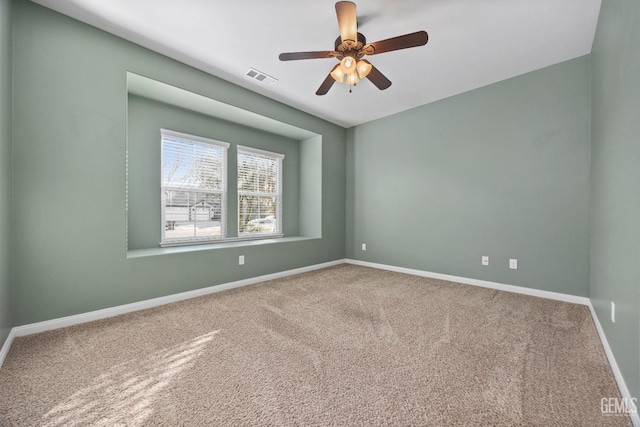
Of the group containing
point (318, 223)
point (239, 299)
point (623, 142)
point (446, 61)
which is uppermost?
point (446, 61)

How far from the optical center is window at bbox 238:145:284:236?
14.3ft

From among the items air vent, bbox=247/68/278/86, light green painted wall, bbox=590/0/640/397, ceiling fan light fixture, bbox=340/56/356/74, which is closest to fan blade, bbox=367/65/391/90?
ceiling fan light fixture, bbox=340/56/356/74

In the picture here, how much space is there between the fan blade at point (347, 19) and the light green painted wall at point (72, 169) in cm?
205

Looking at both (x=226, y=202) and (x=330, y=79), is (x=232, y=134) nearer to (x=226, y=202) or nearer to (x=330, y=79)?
(x=226, y=202)

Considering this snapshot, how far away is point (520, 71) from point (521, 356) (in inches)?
128

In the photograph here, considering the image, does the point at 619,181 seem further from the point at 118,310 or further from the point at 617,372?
the point at 118,310

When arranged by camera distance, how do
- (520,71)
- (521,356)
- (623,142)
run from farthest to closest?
(520,71)
(521,356)
(623,142)

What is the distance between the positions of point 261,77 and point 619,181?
3497mm

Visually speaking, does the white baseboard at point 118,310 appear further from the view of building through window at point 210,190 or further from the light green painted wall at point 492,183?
the light green painted wall at point 492,183

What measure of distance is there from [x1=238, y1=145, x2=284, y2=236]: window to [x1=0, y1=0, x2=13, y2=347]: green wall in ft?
8.25

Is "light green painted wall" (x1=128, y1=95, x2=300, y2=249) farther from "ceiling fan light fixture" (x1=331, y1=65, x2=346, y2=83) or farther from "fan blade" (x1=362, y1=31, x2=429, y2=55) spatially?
"fan blade" (x1=362, y1=31, x2=429, y2=55)

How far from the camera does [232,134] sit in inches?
163

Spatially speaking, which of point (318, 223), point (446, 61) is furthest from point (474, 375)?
point (318, 223)

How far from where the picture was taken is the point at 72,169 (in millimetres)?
2309
